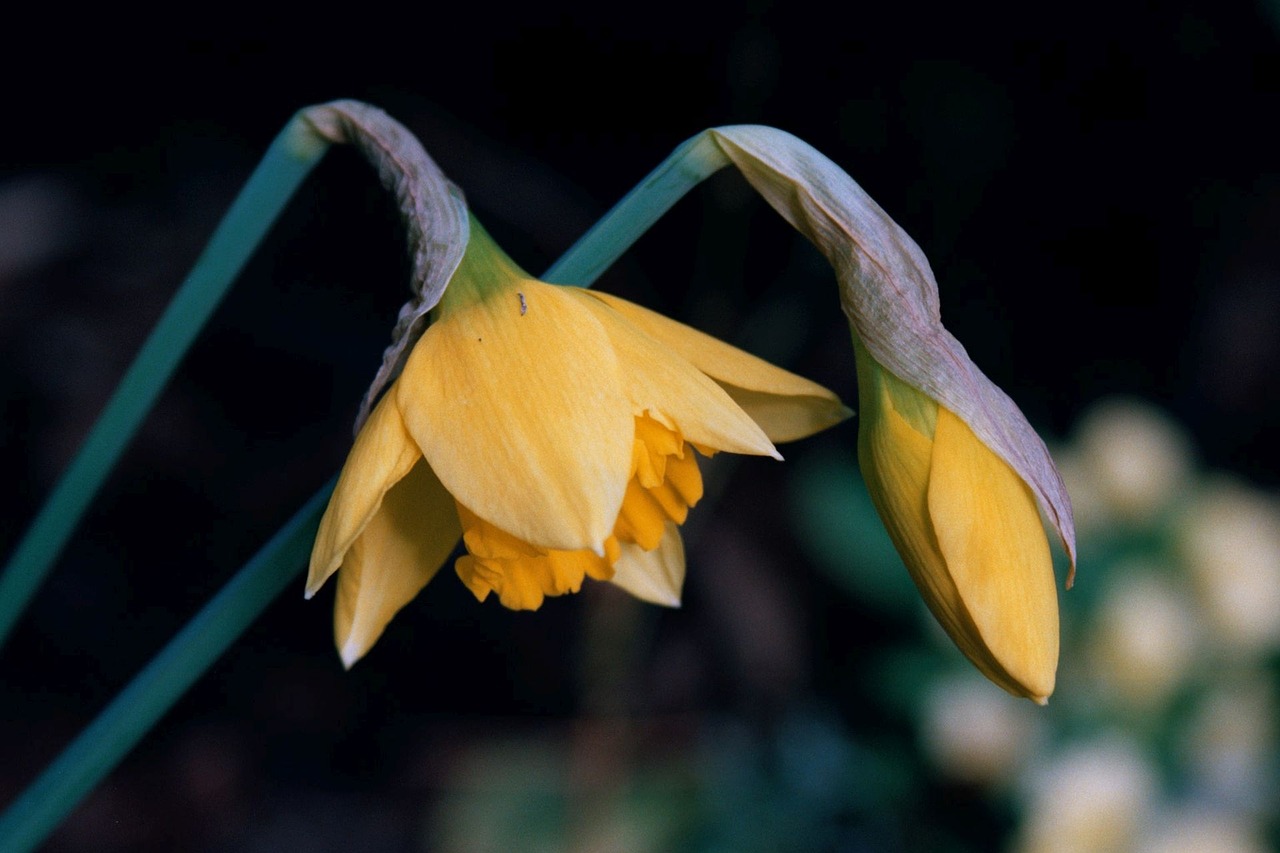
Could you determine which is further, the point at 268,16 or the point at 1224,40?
the point at 1224,40

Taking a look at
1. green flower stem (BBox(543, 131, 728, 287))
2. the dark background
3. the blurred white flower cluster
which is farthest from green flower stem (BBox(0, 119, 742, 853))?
the blurred white flower cluster

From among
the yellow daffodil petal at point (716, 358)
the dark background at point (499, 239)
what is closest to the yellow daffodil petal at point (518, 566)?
the yellow daffodil petal at point (716, 358)

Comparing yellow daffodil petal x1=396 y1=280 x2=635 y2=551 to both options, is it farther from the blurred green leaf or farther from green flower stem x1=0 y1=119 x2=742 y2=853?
the blurred green leaf

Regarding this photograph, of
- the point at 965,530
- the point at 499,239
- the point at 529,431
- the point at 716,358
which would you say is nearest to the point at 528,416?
the point at 529,431

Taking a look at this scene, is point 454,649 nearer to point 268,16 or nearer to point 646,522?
point 268,16

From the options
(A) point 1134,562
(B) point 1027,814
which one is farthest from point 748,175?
(A) point 1134,562

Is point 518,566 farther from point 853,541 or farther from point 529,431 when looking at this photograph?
point 853,541
